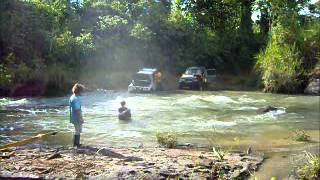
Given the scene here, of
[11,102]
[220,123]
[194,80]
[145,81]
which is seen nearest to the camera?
[220,123]

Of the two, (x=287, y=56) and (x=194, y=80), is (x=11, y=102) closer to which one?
(x=194, y=80)

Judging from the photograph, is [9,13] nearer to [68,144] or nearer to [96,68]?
[96,68]

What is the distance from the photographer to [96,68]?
38.4 meters

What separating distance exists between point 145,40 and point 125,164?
30314mm

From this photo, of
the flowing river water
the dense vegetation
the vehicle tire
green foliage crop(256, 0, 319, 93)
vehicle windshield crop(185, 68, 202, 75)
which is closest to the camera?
the flowing river water

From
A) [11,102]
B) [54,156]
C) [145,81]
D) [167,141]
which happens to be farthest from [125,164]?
[145,81]

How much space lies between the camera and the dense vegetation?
106 ft

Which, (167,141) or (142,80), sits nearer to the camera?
(167,141)

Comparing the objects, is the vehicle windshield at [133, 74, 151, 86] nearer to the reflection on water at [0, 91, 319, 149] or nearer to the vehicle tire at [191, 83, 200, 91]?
the reflection on water at [0, 91, 319, 149]

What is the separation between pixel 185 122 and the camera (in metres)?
19.8

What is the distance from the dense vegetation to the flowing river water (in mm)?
4261

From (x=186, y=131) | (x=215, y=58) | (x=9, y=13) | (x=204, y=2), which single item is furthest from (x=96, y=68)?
(x=186, y=131)

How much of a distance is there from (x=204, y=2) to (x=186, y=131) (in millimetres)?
34356

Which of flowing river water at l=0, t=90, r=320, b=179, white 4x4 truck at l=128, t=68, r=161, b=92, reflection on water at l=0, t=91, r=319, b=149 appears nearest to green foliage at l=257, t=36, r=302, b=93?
reflection on water at l=0, t=91, r=319, b=149
